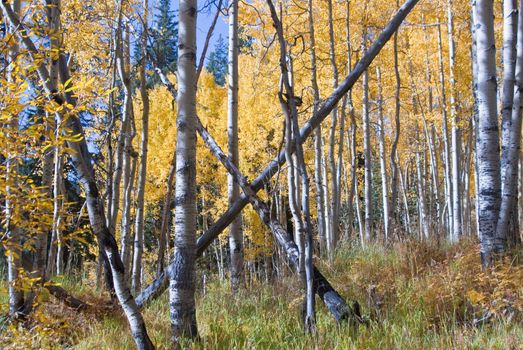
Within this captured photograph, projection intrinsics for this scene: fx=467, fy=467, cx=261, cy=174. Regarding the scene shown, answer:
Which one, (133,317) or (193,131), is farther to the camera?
(193,131)

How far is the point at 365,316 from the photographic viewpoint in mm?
3635

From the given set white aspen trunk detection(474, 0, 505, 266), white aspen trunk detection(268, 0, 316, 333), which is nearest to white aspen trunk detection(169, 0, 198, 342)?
white aspen trunk detection(268, 0, 316, 333)

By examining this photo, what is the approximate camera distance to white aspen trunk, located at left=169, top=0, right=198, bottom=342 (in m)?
3.27

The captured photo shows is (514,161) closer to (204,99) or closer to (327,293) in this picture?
(327,293)

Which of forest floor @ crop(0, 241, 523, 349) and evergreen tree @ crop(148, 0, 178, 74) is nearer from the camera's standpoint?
forest floor @ crop(0, 241, 523, 349)

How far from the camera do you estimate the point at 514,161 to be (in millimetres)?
4578

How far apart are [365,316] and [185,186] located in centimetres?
172

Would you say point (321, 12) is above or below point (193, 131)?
above

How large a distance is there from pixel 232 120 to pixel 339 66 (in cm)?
784

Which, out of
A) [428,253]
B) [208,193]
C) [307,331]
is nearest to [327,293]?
[307,331]

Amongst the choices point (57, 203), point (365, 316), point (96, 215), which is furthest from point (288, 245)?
point (57, 203)

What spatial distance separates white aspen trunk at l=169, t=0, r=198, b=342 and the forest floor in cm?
27

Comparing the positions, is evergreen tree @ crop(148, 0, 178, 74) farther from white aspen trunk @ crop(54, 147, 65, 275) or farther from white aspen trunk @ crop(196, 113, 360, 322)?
white aspen trunk @ crop(54, 147, 65, 275)

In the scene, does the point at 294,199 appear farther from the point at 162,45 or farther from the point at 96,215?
the point at 162,45
